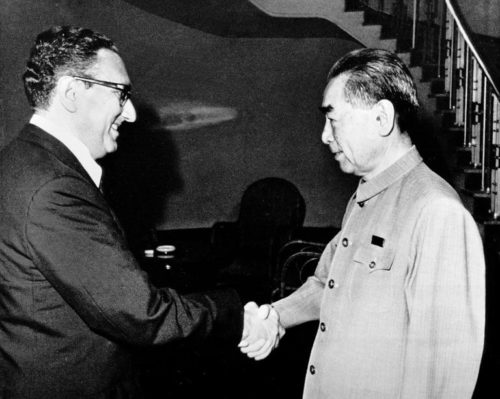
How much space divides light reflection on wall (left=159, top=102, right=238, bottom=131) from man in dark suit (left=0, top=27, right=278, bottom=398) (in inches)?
194

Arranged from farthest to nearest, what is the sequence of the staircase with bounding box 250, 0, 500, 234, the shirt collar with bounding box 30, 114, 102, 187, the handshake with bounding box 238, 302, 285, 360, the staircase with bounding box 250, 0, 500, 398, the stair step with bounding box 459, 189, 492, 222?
the staircase with bounding box 250, 0, 500, 234 → the stair step with bounding box 459, 189, 492, 222 → the staircase with bounding box 250, 0, 500, 398 → the handshake with bounding box 238, 302, 285, 360 → the shirt collar with bounding box 30, 114, 102, 187

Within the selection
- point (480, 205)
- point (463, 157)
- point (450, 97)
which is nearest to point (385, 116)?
point (480, 205)

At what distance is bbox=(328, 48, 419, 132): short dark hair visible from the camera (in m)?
1.58

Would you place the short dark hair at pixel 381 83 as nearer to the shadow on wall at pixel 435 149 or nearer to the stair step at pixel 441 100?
the shadow on wall at pixel 435 149

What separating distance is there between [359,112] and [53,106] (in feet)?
3.03

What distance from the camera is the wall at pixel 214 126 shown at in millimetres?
6414

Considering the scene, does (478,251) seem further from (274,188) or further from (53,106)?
(274,188)

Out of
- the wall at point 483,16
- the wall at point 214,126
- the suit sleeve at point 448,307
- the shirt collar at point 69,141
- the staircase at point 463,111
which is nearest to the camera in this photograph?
the suit sleeve at point 448,307

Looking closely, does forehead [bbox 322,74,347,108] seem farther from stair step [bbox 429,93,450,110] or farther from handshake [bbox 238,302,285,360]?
stair step [bbox 429,93,450,110]

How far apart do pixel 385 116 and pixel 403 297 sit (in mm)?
516

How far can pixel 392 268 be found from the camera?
1518 millimetres

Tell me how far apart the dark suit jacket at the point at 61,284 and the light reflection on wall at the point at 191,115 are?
199 inches

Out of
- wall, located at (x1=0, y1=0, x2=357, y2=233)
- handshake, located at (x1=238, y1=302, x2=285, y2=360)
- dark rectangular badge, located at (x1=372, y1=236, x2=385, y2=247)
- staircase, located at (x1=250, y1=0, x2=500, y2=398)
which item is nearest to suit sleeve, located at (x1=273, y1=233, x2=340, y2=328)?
handshake, located at (x1=238, y1=302, x2=285, y2=360)

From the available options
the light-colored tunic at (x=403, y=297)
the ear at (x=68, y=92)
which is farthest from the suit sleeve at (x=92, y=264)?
the light-colored tunic at (x=403, y=297)
